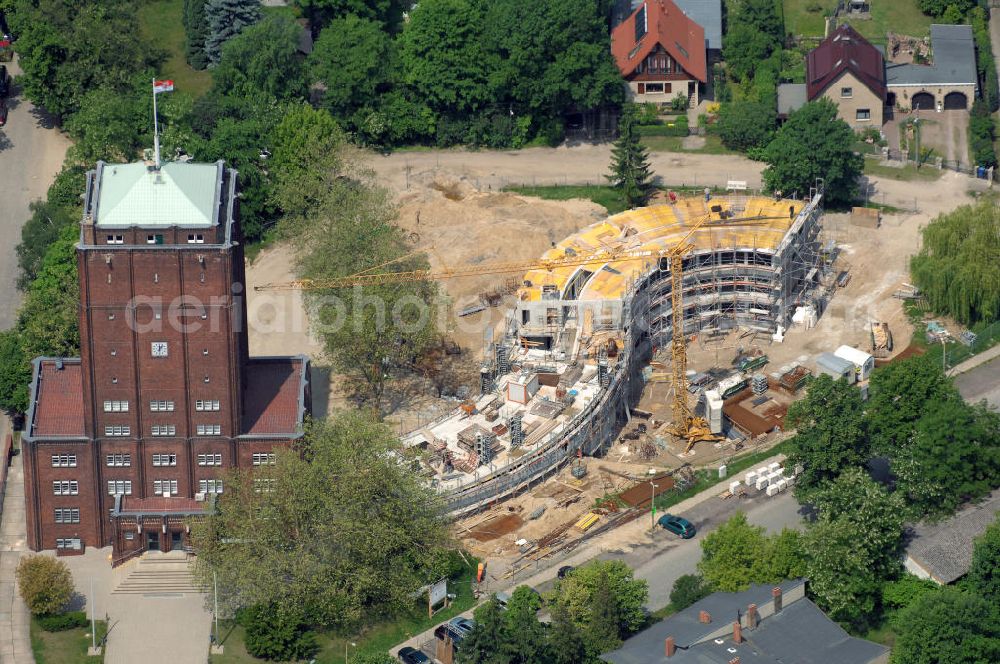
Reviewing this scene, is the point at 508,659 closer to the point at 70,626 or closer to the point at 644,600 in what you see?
the point at 644,600

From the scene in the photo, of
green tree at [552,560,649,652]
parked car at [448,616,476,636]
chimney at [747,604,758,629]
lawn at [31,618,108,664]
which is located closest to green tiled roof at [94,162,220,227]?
lawn at [31,618,108,664]

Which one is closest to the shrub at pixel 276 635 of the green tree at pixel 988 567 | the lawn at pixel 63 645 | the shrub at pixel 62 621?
the lawn at pixel 63 645

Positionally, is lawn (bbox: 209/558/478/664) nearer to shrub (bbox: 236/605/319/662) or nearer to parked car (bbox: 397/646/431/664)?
shrub (bbox: 236/605/319/662)

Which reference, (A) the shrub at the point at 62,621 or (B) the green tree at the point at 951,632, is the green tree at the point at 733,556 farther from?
(A) the shrub at the point at 62,621

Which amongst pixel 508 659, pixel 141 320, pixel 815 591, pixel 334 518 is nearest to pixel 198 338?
pixel 141 320

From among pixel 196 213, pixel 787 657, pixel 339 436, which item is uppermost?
pixel 196 213

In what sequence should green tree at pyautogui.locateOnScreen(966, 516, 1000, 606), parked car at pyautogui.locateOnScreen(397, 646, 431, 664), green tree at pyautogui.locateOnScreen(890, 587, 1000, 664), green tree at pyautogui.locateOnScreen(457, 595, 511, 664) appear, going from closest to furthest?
green tree at pyautogui.locateOnScreen(890, 587, 1000, 664)
green tree at pyautogui.locateOnScreen(457, 595, 511, 664)
green tree at pyautogui.locateOnScreen(966, 516, 1000, 606)
parked car at pyautogui.locateOnScreen(397, 646, 431, 664)
